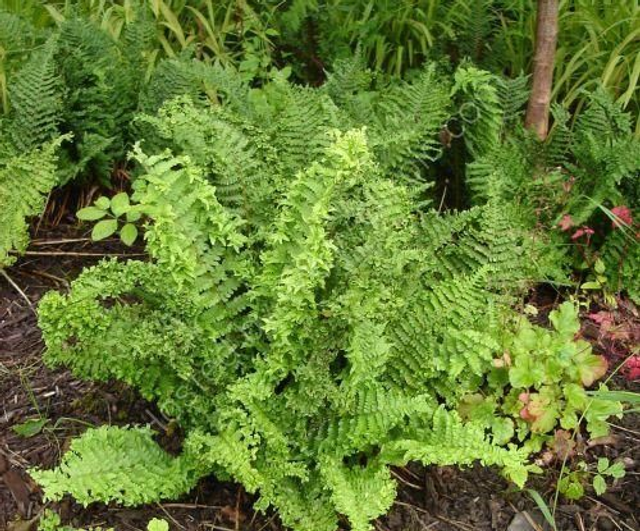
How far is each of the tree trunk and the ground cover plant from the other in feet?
0.23

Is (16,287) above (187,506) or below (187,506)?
above

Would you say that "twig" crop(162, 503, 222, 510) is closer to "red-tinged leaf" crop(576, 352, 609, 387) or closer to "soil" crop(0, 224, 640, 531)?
"soil" crop(0, 224, 640, 531)

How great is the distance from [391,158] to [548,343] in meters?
0.78

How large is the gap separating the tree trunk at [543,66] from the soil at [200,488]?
3.39 ft

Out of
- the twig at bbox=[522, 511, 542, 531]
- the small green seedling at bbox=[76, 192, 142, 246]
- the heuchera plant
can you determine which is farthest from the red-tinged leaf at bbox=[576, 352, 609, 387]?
the small green seedling at bbox=[76, 192, 142, 246]

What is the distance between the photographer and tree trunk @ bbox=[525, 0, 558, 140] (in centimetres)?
302

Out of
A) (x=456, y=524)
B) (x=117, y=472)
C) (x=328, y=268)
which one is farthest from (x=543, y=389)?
(x=117, y=472)

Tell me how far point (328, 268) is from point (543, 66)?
4.95ft

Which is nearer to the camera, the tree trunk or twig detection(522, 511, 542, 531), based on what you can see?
twig detection(522, 511, 542, 531)

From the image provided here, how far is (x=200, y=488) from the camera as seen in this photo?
7.59 feet

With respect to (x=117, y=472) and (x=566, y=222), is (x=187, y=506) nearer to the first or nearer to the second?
(x=117, y=472)

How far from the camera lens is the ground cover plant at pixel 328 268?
208 cm

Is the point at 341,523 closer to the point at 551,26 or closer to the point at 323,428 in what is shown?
the point at 323,428

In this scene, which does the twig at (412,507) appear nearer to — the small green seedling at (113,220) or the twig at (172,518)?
the twig at (172,518)
